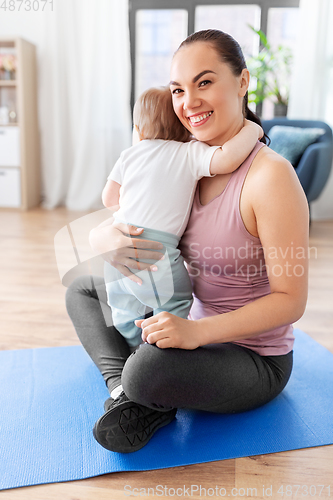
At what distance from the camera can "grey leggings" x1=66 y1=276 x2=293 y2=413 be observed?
942mm

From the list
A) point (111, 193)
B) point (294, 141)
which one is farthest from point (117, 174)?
point (294, 141)

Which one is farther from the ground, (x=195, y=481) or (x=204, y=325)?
(x=204, y=325)

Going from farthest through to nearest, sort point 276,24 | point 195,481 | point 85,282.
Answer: point 276,24
point 85,282
point 195,481

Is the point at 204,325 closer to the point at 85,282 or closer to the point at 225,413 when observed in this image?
the point at 225,413

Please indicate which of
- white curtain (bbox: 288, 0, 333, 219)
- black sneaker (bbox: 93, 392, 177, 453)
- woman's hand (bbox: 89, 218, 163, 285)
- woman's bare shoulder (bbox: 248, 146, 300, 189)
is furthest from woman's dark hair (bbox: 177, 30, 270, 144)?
white curtain (bbox: 288, 0, 333, 219)

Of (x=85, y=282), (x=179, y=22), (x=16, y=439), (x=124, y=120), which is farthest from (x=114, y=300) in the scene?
(x=179, y=22)

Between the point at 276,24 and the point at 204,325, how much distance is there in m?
3.92

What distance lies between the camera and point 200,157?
1.03m

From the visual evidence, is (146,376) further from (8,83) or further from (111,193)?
(8,83)

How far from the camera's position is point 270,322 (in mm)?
953

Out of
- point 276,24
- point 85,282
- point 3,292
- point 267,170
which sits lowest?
point 3,292

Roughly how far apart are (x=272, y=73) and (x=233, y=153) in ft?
10.9

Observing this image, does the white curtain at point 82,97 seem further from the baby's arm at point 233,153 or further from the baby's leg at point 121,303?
the baby's arm at point 233,153

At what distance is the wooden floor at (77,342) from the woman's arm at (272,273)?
0.89ft
